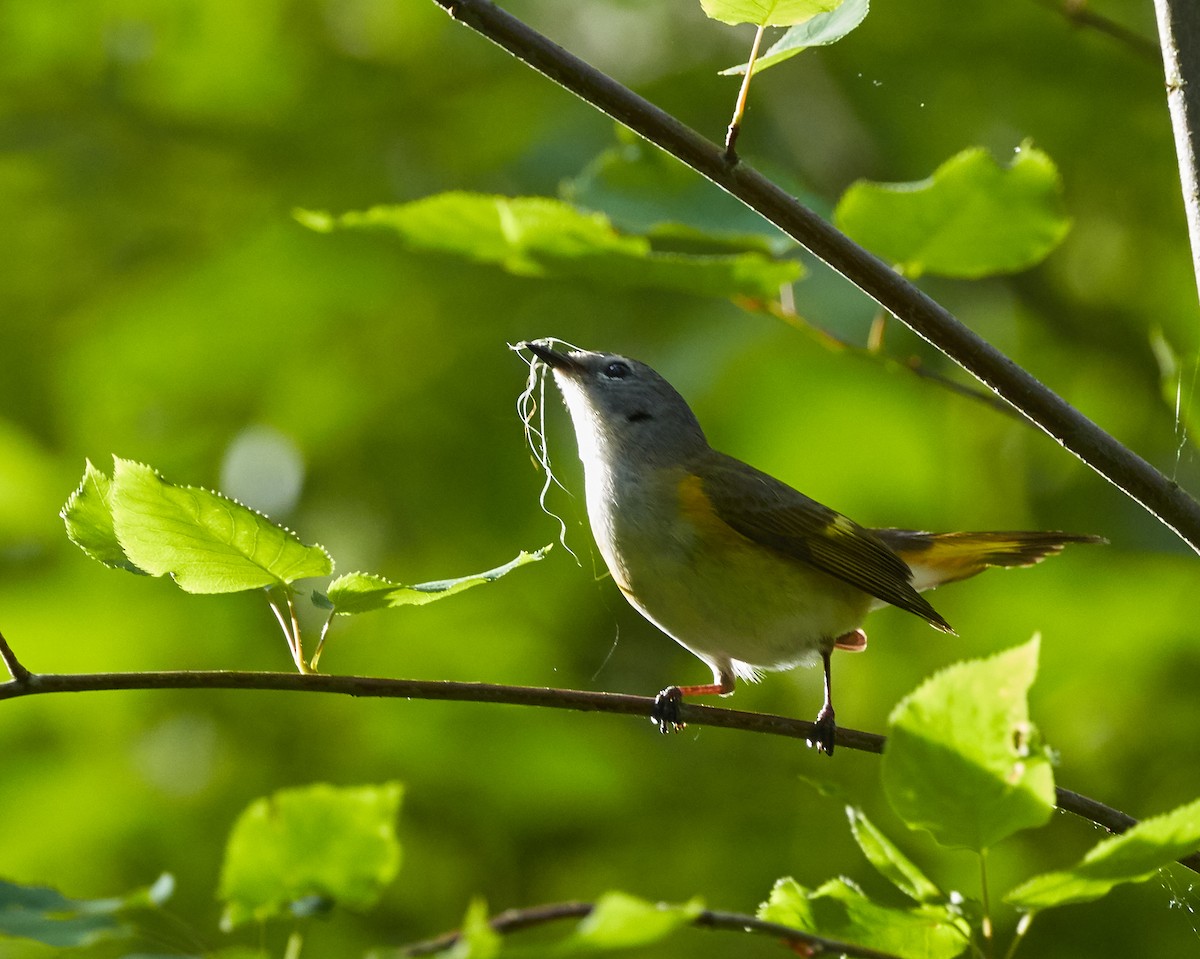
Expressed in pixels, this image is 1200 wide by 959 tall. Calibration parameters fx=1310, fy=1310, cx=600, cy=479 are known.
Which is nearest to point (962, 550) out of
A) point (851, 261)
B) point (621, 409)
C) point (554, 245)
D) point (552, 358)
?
point (621, 409)

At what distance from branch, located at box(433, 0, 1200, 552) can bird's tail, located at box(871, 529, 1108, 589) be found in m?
1.76

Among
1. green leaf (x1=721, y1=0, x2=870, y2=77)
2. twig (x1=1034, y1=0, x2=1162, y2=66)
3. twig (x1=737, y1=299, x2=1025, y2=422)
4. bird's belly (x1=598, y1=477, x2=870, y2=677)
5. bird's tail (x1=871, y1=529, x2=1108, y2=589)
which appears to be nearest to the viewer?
green leaf (x1=721, y1=0, x2=870, y2=77)

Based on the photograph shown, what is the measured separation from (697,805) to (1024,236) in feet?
9.16

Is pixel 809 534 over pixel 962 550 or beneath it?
A: over

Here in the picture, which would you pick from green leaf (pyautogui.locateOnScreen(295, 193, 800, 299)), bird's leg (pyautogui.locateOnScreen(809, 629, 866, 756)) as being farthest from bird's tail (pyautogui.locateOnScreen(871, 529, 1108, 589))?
green leaf (pyautogui.locateOnScreen(295, 193, 800, 299))

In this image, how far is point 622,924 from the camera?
41.9 inches

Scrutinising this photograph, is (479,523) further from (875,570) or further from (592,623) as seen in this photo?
(875,570)

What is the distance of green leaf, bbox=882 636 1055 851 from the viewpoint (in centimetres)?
135

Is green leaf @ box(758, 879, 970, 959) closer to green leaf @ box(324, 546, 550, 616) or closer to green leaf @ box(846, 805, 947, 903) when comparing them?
green leaf @ box(846, 805, 947, 903)

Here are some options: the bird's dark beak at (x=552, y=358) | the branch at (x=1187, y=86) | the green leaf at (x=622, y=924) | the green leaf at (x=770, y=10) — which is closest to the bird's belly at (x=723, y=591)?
the bird's dark beak at (x=552, y=358)

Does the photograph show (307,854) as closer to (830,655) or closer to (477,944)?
(477,944)

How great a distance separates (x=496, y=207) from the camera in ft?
7.52

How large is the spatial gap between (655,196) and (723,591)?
38.1 inches

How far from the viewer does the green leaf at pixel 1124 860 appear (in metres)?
1.30
